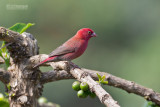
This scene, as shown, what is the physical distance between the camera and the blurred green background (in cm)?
1257

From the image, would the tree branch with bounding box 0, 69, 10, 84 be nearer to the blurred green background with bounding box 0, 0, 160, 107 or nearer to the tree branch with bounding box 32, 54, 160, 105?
the tree branch with bounding box 32, 54, 160, 105

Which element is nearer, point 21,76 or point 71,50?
point 21,76

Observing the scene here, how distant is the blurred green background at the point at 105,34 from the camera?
1257cm

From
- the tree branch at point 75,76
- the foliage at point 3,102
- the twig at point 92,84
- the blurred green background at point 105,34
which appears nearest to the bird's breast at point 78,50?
the tree branch at point 75,76

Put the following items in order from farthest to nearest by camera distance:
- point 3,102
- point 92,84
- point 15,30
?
point 15,30, point 3,102, point 92,84

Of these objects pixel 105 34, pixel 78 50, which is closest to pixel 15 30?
pixel 78 50

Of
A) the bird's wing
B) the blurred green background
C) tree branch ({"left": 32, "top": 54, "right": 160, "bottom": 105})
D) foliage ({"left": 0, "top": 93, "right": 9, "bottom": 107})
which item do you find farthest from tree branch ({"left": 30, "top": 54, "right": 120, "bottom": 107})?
the blurred green background

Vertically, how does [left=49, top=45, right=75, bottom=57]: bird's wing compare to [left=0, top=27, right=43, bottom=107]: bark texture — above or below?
above

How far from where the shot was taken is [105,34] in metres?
16.4

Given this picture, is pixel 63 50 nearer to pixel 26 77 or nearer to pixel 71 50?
pixel 71 50

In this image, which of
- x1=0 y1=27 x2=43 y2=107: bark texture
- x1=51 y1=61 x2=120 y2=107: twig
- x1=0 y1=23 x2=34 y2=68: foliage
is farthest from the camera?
x1=0 y1=23 x2=34 y2=68: foliage

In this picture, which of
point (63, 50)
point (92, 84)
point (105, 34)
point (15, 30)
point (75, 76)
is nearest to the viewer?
point (92, 84)

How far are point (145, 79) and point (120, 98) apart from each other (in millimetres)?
1230

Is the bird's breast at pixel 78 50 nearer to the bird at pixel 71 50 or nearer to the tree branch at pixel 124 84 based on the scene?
the bird at pixel 71 50
